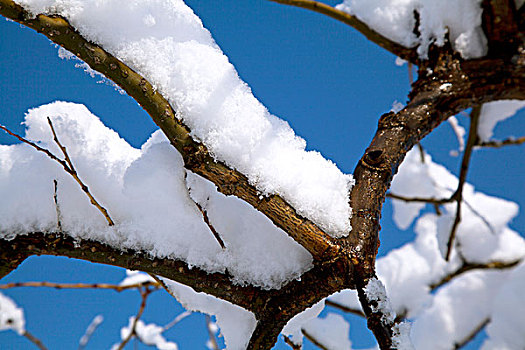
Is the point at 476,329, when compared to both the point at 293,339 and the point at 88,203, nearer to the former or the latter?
the point at 293,339

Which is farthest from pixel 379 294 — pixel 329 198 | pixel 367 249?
pixel 329 198

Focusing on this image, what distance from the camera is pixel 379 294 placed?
58cm

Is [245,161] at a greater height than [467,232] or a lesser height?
lesser

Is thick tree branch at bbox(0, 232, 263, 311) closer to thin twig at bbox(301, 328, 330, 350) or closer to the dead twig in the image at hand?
the dead twig

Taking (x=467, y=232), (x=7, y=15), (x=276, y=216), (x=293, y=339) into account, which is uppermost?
(x=467, y=232)

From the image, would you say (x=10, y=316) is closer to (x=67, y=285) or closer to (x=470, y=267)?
(x=67, y=285)

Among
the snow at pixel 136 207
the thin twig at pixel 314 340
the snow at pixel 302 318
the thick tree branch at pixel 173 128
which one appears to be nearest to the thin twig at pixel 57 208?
the snow at pixel 136 207

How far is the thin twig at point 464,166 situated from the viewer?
1137 millimetres

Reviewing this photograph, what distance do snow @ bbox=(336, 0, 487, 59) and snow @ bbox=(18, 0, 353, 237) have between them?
539mm

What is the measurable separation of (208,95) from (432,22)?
661mm

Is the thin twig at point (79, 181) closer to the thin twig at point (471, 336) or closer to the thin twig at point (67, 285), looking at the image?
the thin twig at point (67, 285)

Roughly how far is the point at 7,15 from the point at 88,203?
34cm

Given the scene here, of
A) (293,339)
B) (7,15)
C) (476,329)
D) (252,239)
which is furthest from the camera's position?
(476,329)

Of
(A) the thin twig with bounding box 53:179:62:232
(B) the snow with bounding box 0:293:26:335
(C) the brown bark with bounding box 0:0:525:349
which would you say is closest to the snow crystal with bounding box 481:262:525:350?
(C) the brown bark with bounding box 0:0:525:349
